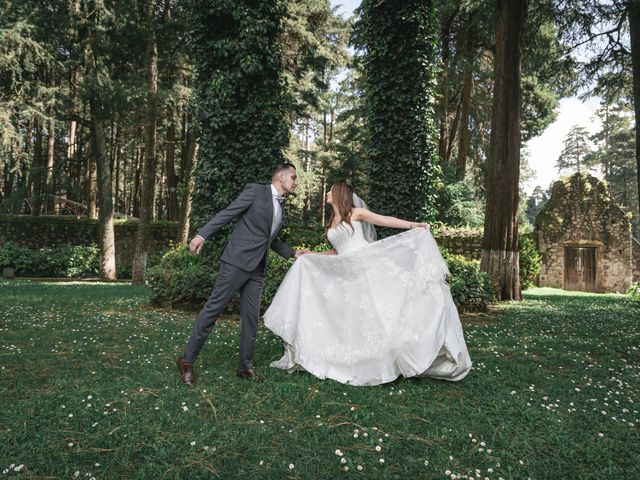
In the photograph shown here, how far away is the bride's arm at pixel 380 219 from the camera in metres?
4.68

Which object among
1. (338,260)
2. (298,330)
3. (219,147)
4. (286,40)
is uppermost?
(286,40)

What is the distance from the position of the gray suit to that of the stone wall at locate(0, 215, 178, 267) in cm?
1890

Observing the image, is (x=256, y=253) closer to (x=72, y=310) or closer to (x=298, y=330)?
(x=298, y=330)

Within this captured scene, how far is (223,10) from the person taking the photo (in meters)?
9.08

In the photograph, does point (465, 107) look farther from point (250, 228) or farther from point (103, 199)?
point (250, 228)

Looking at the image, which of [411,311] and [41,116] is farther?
[41,116]

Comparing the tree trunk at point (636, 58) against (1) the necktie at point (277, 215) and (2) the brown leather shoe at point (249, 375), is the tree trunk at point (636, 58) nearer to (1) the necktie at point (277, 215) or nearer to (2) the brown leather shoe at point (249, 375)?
(1) the necktie at point (277, 215)

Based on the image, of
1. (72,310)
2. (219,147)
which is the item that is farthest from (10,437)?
(219,147)

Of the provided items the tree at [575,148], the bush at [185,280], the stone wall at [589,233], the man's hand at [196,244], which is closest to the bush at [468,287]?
the bush at [185,280]

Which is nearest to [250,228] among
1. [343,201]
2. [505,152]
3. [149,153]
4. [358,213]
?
[343,201]

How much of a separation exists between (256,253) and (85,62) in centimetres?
1648

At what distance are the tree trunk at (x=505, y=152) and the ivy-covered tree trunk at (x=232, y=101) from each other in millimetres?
5895

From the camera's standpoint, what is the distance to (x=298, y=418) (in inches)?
132

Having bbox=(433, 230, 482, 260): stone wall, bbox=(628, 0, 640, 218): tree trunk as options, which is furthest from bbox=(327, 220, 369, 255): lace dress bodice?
bbox=(433, 230, 482, 260): stone wall
